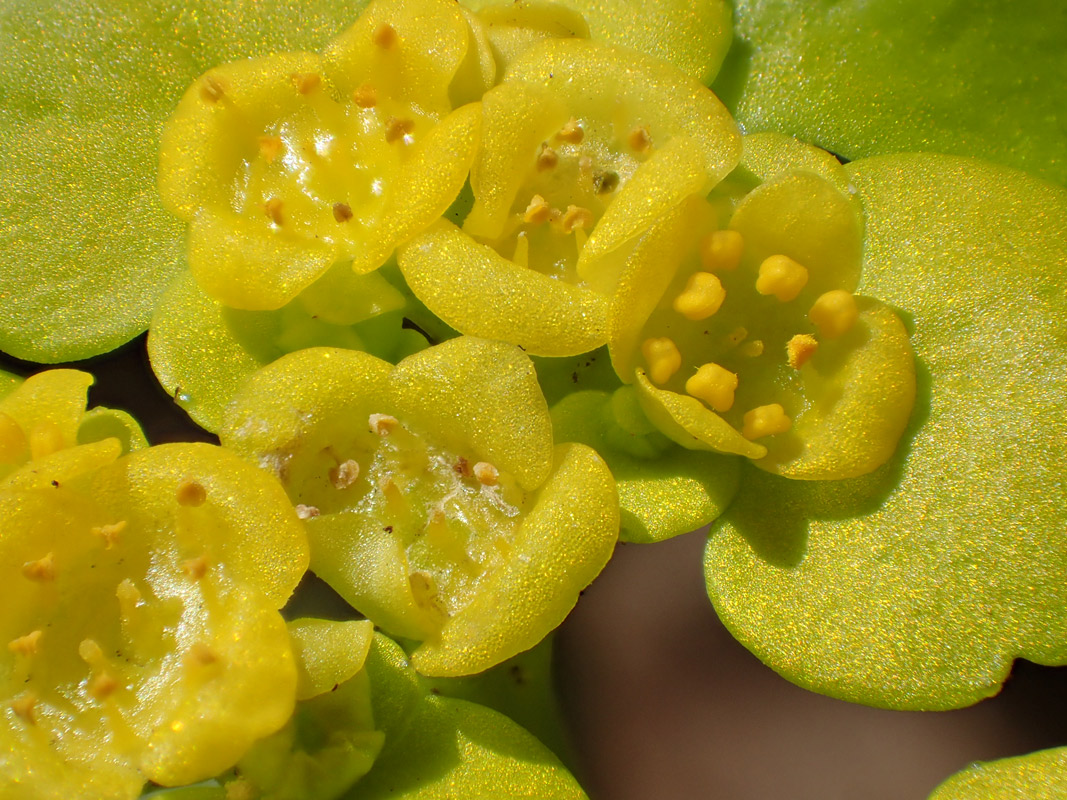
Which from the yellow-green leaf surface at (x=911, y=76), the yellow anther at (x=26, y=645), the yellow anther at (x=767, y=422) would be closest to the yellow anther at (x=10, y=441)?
the yellow anther at (x=26, y=645)

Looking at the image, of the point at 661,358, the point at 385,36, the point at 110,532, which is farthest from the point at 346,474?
the point at 385,36

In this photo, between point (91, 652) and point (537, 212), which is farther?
point (537, 212)

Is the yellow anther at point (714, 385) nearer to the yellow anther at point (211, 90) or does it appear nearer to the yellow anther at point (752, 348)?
the yellow anther at point (752, 348)

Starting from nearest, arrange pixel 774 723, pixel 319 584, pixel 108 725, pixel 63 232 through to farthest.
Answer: pixel 108 725 < pixel 63 232 < pixel 319 584 < pixel 774 723

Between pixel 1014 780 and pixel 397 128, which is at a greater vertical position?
pixel 397 128

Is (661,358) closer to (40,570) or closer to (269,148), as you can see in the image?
(269,148)

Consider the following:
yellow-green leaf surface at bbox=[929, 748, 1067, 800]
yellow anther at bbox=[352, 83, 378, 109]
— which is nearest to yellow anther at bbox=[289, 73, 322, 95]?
yellow anther at bbox=[352, 83, 378, 109]

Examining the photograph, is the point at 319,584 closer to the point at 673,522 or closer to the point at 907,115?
the point at 673,522

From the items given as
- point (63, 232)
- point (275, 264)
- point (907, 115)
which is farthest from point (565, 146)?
point (63, 232)
